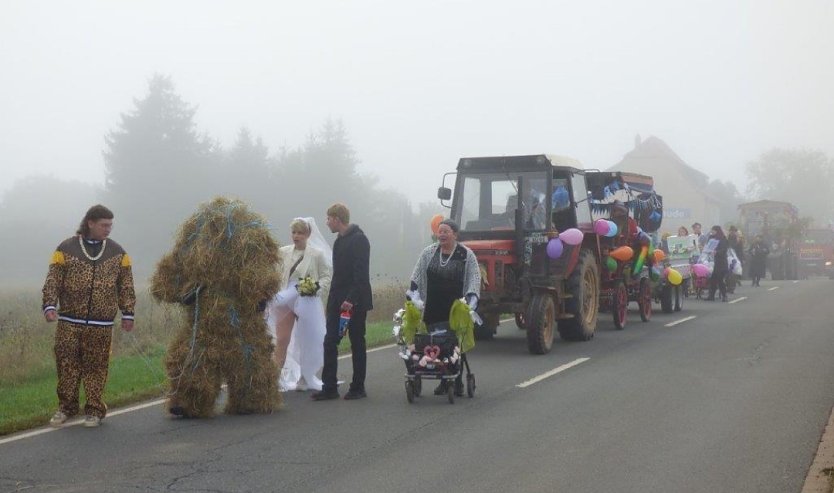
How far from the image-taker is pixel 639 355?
49.4 feet

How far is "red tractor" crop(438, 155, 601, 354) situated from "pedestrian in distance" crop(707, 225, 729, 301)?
1187cm

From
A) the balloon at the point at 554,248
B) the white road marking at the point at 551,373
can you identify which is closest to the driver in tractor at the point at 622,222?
the balloon at the point at 554,248

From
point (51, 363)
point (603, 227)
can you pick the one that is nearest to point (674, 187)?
point (603, 227)

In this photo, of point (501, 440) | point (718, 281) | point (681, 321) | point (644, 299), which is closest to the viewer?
point (501, 440)

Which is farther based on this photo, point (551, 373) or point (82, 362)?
point (551, 373)

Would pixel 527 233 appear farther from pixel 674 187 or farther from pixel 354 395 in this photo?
pixel 674 187

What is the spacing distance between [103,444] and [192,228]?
7.70 feet

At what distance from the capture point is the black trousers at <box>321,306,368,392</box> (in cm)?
1127

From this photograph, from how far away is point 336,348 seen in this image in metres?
11.4

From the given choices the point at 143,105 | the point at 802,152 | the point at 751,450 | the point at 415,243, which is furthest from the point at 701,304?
the point at 802,152

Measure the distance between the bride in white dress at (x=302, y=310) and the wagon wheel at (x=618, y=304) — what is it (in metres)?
8.58

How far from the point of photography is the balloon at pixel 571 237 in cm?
1608

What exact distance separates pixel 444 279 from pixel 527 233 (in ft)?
17.0

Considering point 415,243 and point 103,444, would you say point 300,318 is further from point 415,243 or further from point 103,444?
point 415,243
